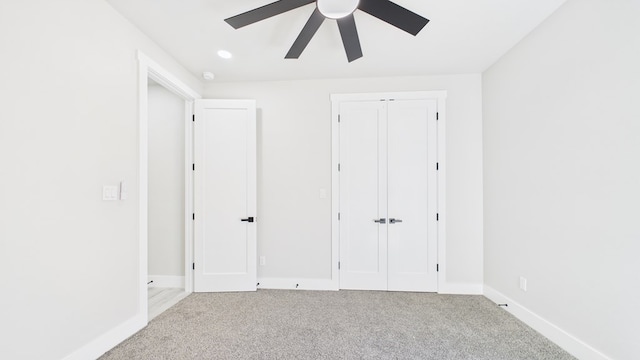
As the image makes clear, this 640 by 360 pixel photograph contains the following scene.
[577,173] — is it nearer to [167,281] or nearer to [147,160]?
[147,160]

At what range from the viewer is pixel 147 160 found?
253 centimetres

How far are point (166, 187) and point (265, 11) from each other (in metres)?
2.52

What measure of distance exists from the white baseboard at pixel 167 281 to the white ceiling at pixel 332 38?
260 cm

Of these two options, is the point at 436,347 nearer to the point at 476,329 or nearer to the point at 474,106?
the point at 476,329

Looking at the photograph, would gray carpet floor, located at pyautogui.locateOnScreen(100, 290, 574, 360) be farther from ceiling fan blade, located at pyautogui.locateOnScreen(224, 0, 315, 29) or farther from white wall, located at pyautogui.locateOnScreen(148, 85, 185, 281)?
ceiling fan blade, located at pyautogui.locateOnScreen(224, 0, 315, 29)

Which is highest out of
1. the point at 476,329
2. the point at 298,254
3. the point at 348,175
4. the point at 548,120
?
the point at 548,120

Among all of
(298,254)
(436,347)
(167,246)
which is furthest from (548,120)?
(167,246)

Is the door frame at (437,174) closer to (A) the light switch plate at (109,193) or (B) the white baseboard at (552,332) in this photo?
(B) the white baseboard at (552,332)

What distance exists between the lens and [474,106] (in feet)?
9.73

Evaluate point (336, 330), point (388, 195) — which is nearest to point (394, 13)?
point (388, 195)

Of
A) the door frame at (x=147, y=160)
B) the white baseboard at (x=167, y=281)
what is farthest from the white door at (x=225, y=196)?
the white baseboard at (x=167, y=281)

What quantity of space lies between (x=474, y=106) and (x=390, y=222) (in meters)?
1.76

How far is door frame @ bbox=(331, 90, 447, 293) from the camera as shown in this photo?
2939mm

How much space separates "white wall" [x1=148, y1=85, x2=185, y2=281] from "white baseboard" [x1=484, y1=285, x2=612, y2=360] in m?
3.75
